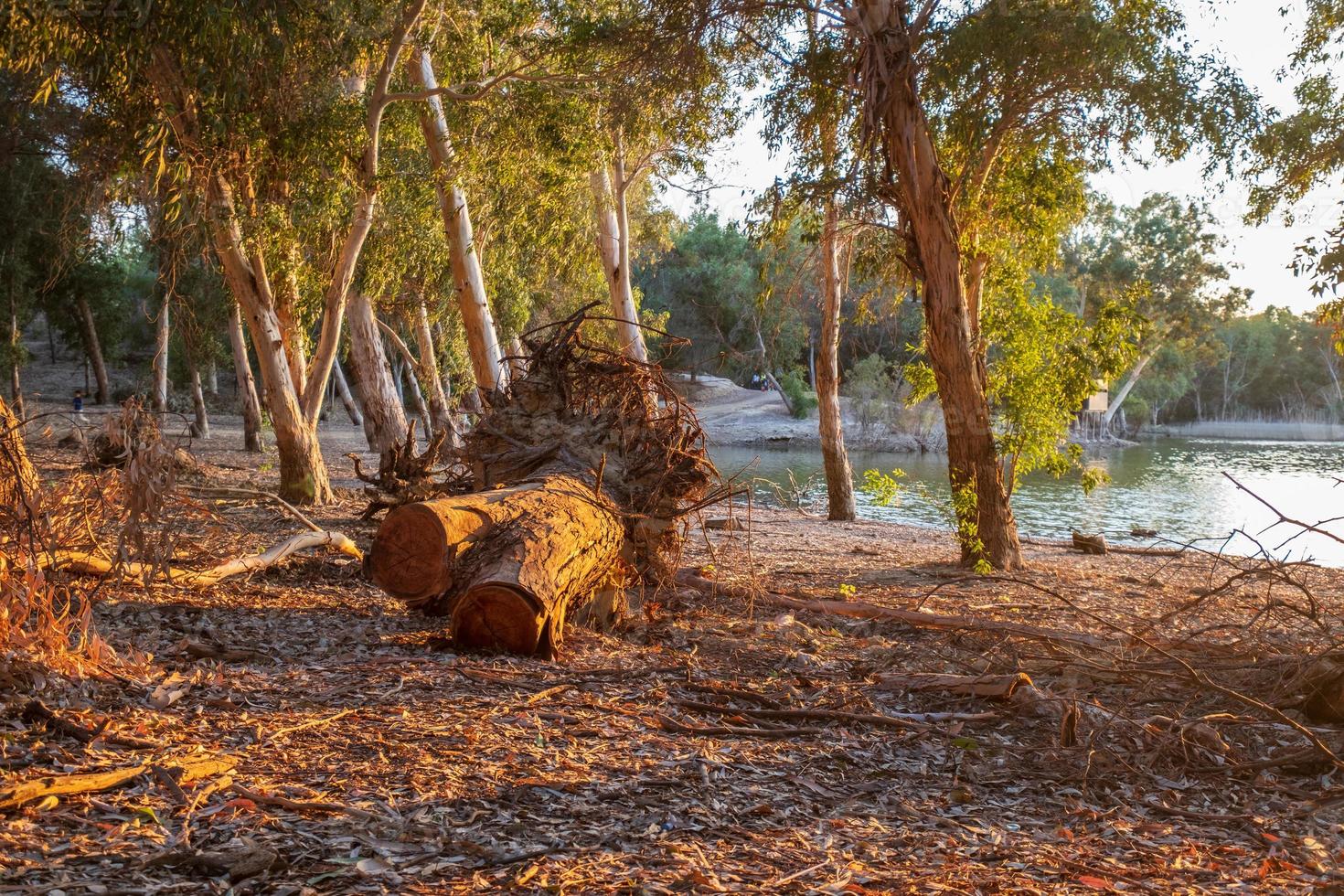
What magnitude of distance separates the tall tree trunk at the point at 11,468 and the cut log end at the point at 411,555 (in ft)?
4.82

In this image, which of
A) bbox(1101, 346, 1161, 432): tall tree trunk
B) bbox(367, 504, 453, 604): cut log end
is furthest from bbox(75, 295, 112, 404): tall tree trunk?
bbox(1101, 346, 1161, 432): tall tree trunk

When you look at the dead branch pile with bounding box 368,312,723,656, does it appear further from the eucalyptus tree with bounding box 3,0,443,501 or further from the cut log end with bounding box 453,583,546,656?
the eucalyptus tree with bounding box 3,0,443,501

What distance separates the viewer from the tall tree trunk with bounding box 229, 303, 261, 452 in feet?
65.0

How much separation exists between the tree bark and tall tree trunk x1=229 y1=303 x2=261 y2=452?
50.7ft

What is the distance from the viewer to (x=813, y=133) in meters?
10.9

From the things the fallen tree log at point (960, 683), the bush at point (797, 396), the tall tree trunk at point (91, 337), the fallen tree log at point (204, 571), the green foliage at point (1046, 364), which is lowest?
the fallen tree log at point (960, 683)

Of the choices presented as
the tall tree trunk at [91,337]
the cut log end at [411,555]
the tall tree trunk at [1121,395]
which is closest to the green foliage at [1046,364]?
the cut log end at [411,555]

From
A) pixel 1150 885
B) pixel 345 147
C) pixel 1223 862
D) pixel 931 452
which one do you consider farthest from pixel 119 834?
pixel 931 452

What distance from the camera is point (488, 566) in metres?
4.73

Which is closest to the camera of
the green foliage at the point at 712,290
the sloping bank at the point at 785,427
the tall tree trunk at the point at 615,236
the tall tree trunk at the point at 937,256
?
the tall tree trunk at the point at 937,256

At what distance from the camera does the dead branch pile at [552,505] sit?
15.7 ft

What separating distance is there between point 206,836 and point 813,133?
9665 mm

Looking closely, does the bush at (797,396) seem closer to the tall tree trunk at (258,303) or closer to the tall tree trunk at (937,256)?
the tall tree trunk at (258,303)

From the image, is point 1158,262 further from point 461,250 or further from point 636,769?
point 636,769
